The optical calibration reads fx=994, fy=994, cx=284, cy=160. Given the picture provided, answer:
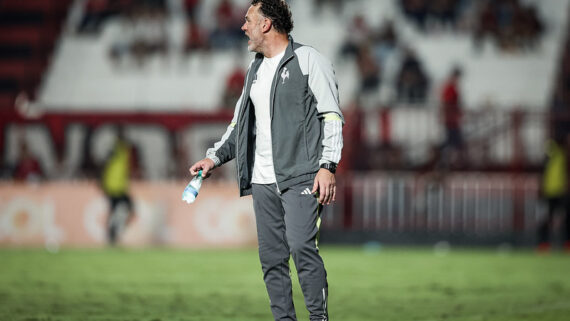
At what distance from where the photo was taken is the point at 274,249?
633 cm

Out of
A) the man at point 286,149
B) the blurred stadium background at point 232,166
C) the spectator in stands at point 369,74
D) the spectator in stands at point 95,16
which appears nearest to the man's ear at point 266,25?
the man at point 286,149

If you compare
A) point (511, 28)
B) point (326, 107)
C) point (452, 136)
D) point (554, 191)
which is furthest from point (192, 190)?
point (511, 28)

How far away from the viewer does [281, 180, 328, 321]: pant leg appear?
20.0ft

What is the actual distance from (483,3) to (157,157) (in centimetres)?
967

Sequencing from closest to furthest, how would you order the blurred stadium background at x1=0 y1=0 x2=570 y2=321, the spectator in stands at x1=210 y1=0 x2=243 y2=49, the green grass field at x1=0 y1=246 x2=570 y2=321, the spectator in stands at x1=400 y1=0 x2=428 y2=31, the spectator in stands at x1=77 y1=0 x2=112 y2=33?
the green grass field at x1=0 y1=246 x2=570 y2=321
the blurred stadium background at x1=0 y1=0 x2=570 y2=321
the spectator in stands at x1=400 y1=0 x2=428 y2=31
the spectator in stands at x1=210 y1=0 x2=243 y2=49
the spectator in stands at x1=77 y1=0 x2=112 y2=33

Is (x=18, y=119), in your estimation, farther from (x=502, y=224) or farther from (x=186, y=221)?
(x=502, y=224)

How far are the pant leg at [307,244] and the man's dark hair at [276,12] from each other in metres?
1.02

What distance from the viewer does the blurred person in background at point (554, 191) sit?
1833 centimetres

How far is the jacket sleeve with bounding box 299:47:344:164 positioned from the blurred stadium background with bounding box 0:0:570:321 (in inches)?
101

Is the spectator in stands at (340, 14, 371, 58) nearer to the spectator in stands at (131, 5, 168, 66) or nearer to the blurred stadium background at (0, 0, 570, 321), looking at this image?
the blurred stadium background at (0, 0, 570, 321)

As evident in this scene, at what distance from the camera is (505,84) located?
933 inches

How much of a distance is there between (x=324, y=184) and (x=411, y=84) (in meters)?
17.4

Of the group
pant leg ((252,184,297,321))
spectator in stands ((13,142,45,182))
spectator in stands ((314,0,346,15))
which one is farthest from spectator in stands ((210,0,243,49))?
pant leg ((252,184,297,321))

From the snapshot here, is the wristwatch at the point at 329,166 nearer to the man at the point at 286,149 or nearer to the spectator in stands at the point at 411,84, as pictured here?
the man at the point at 286,149
